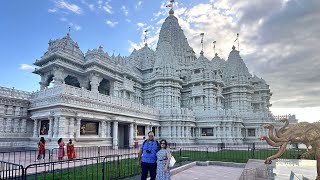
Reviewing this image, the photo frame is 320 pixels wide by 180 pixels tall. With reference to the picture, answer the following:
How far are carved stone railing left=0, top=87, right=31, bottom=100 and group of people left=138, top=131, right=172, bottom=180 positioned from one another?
21884 mm

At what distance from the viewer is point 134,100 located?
4766cm

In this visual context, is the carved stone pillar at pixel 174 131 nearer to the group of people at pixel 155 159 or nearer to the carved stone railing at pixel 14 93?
the carved stone railing at pixel 14 93

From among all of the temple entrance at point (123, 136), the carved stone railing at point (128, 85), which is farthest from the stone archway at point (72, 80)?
Answer: the temple entrance at point (123, 136)

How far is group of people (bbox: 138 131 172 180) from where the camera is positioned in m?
7.86

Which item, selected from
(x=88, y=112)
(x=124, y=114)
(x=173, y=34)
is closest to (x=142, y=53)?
(x=173, y=34)

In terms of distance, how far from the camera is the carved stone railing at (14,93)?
24.8 m

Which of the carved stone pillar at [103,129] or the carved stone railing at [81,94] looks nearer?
the carved stone railing at [81,94]

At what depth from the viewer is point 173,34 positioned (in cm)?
6312

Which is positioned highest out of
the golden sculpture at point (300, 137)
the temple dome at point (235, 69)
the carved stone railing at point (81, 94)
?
the temple dome at point (235, 69)

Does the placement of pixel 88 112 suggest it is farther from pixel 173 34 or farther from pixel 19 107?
pixel 173 34

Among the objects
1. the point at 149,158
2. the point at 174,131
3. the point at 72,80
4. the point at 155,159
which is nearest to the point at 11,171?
the point at 149,158

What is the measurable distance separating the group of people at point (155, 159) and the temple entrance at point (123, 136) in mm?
23515

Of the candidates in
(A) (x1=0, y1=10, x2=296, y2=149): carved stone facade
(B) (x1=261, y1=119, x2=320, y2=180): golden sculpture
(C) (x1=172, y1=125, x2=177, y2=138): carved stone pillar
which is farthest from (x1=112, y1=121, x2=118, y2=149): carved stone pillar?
(B) (x1=261, y1=119, x2=320, y2=180): golden sculpture

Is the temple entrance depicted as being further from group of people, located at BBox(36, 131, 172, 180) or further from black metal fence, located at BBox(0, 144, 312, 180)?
group of people, located at BBox(36, 131, 172, 180)
